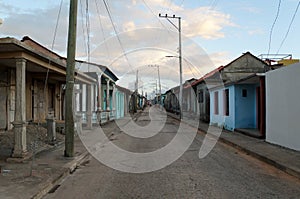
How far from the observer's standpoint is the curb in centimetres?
699

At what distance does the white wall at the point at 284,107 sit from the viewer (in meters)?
12.6

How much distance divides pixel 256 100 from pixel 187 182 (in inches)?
537

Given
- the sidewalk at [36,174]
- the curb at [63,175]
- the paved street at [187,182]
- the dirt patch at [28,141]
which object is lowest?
the paved street at [187,182]

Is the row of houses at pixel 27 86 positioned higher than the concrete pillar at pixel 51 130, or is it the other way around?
the row of houses at pixel 27 86

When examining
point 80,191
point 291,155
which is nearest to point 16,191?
point 80,191

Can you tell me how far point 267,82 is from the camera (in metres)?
15.6

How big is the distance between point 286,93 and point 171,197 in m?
8.50


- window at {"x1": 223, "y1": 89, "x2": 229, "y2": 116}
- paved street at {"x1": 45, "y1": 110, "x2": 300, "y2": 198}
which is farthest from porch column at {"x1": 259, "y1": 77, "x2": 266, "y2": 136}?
window at {"x1": 223, "y1": 89, "x2": 229, "y2": 116}

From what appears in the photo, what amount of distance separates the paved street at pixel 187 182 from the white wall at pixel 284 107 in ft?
8.81

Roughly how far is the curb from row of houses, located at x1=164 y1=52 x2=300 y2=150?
734 cm

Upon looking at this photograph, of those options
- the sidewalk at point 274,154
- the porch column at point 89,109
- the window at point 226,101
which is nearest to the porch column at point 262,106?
the sidewalk at point 274,154

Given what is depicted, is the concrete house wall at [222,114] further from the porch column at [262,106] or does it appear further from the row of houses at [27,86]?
the row of houses at [27,86]

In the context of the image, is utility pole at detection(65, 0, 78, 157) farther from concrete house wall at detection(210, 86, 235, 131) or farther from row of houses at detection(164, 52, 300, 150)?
concrete house wall at detection(210, 86, 235, 131)

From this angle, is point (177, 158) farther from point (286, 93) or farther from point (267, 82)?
point (267, 82)
